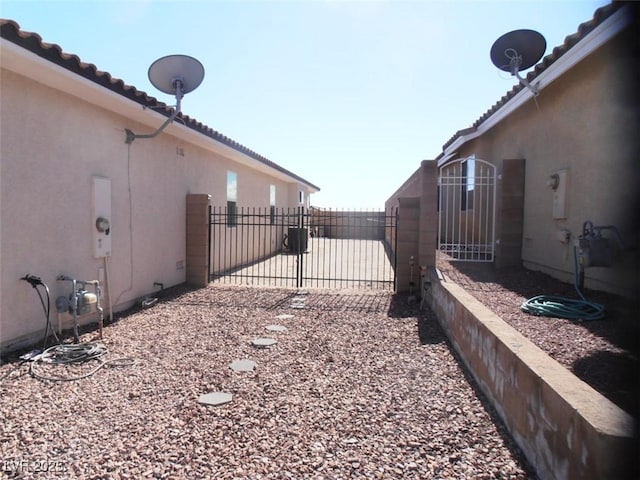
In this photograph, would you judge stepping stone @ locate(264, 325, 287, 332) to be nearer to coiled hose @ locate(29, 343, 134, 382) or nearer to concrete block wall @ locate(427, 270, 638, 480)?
coiled hose @ locate(29, 343, 134, 382)

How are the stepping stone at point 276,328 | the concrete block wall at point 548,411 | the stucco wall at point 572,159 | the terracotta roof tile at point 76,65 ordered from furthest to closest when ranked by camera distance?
1. the stepping stone at point 276,328
2. the stucco wall at point 572,159
3. the terracotta roof tile at point 76,65
4. the concrete block wall at point 548,411

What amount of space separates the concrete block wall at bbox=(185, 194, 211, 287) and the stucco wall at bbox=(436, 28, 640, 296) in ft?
22.1

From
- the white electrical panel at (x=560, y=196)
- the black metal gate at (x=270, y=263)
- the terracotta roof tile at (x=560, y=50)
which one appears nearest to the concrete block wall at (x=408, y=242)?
the black metal gate at (x=270, y=263)

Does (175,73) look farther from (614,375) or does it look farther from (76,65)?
(614,375)

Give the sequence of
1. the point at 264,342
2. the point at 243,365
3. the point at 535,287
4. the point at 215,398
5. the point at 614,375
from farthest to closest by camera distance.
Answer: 1. the point at 535,287
2. the point at 264,342
3. the point at 243,365
4. the point at 215,398
5. the point at 614,375

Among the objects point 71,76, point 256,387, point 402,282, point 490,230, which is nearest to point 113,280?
point 71,76

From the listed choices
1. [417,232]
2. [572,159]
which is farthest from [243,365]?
[572,159]

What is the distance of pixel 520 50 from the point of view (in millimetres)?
6754

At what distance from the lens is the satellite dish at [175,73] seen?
601cm

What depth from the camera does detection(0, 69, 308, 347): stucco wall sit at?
14.5ft

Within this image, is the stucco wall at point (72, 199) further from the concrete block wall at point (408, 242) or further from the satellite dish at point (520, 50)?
the satellite dish at point (520, 50)

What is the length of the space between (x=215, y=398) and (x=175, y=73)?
4.98 m

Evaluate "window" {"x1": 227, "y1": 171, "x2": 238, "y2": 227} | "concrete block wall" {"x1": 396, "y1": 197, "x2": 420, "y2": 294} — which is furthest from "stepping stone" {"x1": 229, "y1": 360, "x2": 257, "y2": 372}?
"window" {"x1": 227, "y1": 171, "x2": 238, "y2": 227}

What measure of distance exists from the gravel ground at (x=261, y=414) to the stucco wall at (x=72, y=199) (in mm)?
1010
